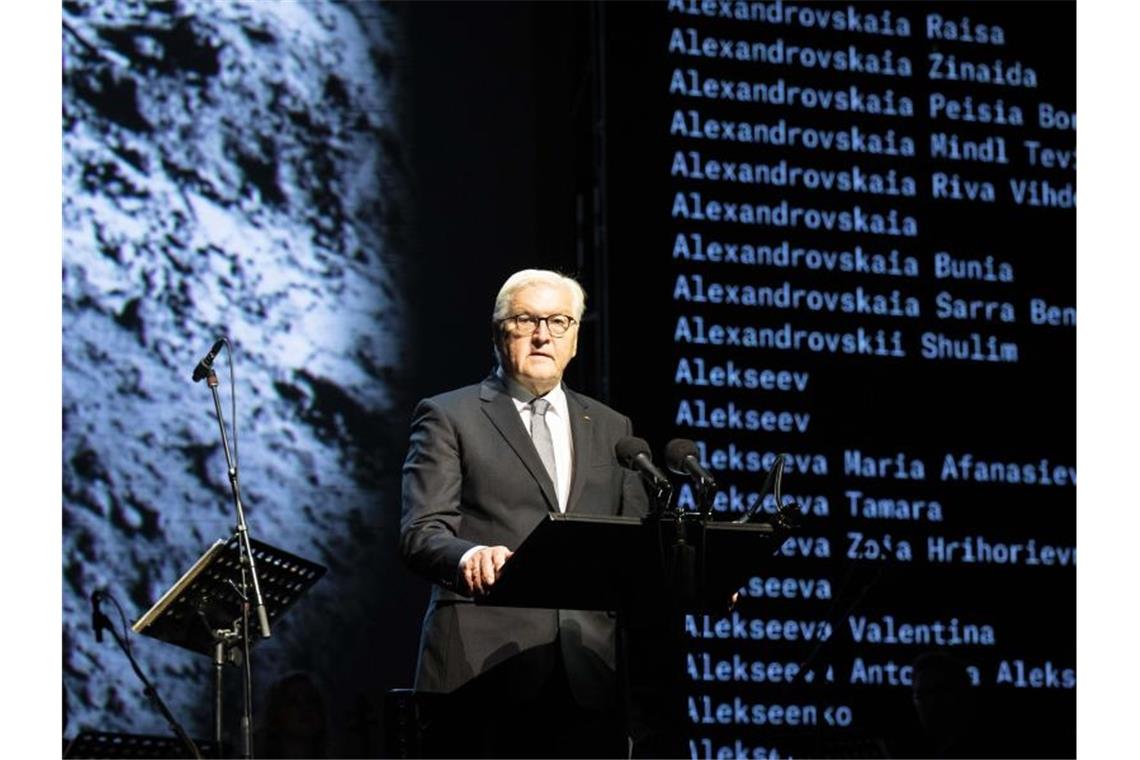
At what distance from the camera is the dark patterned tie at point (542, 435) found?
3398mm

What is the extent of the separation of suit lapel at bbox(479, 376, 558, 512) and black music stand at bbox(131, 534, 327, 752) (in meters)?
0.91

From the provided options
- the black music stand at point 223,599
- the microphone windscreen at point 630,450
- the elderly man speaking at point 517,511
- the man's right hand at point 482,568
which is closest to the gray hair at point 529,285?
the elderly man speaking at point 517,511

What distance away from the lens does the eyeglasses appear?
11.1 feet

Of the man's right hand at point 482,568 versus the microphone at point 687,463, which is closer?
the microphone at point 687,463

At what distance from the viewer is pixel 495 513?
3.30 meters

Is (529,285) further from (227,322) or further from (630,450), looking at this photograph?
(227,322)

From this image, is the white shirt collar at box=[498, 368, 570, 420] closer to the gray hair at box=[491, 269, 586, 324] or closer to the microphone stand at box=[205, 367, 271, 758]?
the gray hair at box=[491, 269, 586, 324]

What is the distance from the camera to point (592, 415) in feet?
11.4

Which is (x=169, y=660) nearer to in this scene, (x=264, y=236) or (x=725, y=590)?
(x=264, y=236)

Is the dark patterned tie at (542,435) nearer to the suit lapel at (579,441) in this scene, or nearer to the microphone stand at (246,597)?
the suit lapel at (579,441)

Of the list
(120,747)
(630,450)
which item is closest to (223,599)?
(120,747)

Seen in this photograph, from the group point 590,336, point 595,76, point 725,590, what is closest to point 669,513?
point 725,590

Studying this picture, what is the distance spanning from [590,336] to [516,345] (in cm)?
235

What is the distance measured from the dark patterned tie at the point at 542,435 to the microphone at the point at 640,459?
407 mm
